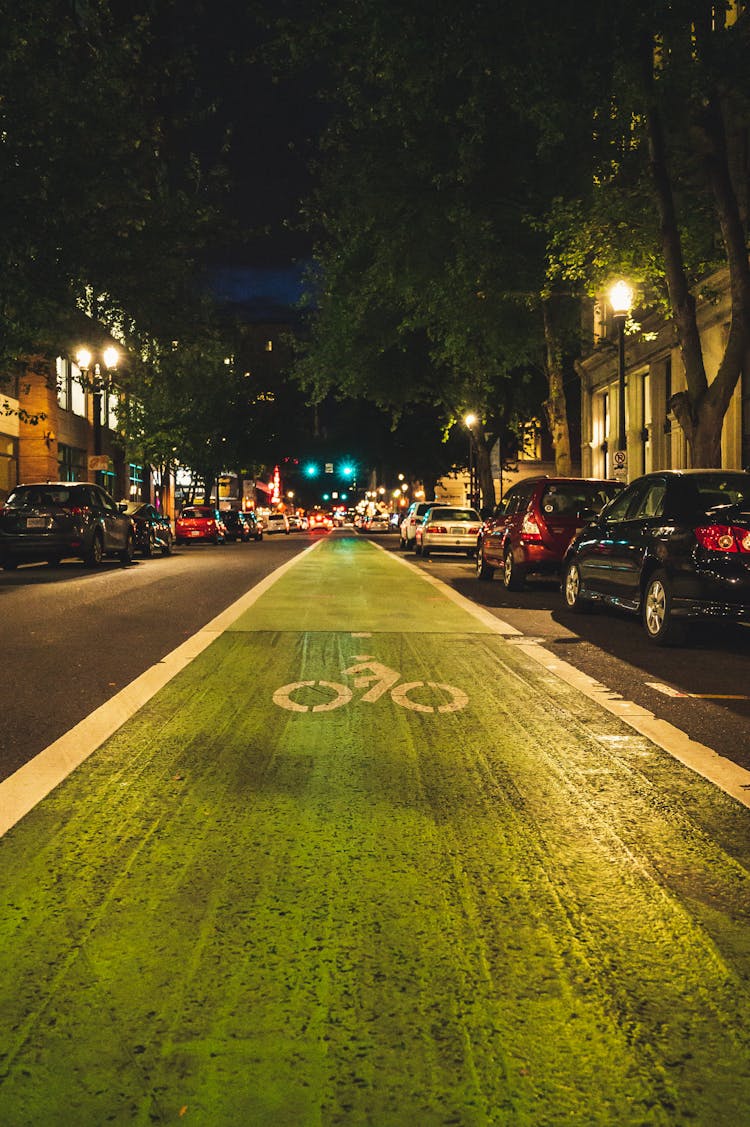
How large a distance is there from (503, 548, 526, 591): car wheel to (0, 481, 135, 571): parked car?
33.4ft

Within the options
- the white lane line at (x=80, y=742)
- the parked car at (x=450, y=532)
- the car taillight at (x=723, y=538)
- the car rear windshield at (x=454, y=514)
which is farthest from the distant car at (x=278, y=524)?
the car taillight at (x=723, y=538)

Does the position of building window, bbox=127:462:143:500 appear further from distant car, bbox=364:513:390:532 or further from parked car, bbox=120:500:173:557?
distant car, bbox=364:513:390:532

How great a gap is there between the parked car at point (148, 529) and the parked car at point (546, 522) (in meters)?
14.9

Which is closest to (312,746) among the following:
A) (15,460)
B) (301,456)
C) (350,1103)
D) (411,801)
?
(411,801)

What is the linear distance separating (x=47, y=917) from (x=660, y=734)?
405 cm

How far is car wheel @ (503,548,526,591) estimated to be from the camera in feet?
59.2

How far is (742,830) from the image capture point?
15.2ft

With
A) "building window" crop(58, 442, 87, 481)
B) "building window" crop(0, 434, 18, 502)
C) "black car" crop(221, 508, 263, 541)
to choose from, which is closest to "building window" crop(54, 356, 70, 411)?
"building window" crop(58, 442, 87, 481)

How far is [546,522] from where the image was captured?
57.7ft

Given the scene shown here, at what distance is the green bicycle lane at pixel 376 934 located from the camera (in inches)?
99.3

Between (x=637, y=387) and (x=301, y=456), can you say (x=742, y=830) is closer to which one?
(x=637, y=387)

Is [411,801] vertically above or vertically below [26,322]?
below

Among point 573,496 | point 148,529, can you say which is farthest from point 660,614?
point 148,529

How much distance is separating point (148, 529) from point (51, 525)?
9067 mm
